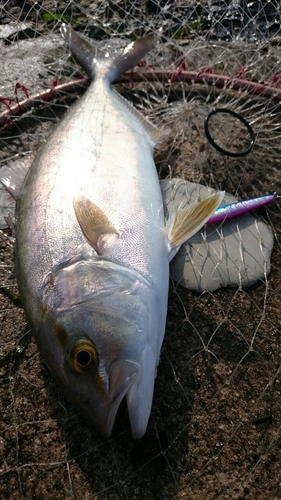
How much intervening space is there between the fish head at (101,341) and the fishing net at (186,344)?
267 millimetres

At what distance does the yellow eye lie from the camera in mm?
1759

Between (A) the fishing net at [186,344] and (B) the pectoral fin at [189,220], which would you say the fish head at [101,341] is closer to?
(A) the fishing net at [186,344]

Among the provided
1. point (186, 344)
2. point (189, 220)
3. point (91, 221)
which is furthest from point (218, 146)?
point (186, 344)

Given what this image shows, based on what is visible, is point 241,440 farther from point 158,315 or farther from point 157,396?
point 158,315

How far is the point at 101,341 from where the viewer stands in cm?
178

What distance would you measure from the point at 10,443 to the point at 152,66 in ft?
8.48

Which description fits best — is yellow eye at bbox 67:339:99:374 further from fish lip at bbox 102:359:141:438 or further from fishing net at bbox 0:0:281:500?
fishing net at bbox 0:0:281:500

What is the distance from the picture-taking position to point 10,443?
2094mm

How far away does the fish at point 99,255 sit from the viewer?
1777 millimetres

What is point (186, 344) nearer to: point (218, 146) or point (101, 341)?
point (101, 341)

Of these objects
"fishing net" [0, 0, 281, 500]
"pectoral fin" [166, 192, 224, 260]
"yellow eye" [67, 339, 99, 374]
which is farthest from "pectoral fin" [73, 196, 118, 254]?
"fishing net" [0, 0, 281, 500]

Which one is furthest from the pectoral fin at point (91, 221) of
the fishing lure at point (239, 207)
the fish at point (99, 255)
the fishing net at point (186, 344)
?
the fishing lure at point (239, 207)

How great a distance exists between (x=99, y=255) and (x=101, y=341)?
0.40 m

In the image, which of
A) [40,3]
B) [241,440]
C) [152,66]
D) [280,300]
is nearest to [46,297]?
[241,440]
